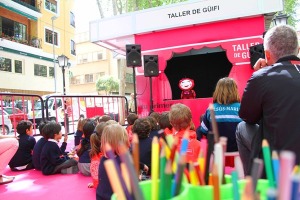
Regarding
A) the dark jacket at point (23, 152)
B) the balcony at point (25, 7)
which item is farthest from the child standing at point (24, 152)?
the balcony at point (25, 7)

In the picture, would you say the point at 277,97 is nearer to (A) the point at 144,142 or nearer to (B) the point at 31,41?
(A) the point at 144,142

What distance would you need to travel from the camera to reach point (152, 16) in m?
7.07

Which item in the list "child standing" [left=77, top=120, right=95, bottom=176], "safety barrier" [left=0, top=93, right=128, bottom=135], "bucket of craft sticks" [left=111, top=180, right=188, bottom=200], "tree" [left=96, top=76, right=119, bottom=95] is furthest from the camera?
"tree" [left=96, top=76, right=119, bottom=95]

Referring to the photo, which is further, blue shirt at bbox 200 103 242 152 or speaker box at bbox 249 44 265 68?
speaker box at bbox 249 44 265 68

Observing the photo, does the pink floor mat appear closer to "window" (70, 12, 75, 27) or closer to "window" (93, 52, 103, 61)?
"window" (70, 12, 75, 27)

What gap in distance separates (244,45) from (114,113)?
12.3 ft

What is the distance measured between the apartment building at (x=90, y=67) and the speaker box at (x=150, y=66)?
2547 centimetres

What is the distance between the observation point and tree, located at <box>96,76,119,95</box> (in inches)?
1167

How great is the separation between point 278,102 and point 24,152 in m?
3.77

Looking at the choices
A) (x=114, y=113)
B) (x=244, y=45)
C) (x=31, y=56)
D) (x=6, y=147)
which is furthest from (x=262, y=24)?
(x=31, y=56)

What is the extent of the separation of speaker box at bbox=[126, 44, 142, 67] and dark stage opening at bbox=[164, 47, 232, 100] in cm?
158

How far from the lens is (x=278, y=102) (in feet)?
5.06

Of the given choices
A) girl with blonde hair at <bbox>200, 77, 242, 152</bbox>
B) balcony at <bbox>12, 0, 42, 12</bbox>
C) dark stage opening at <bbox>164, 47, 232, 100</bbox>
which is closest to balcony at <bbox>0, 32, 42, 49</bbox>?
balcony at <bbox>12, 0, 42, 12</bbox>

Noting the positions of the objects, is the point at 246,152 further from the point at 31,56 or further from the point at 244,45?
the point at 31,56
